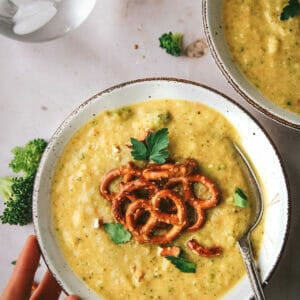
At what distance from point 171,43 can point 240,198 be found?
76cm

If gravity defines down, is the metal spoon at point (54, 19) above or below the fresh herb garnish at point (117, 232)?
above

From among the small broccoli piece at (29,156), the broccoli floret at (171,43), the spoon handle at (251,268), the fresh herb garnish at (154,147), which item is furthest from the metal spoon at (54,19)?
A: the spoon handle at (251,268)

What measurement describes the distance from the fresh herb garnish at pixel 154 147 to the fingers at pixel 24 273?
0.64 meters

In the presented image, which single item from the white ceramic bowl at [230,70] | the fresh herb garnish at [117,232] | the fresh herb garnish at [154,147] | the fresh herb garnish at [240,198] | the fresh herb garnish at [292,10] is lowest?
the fresh herb garnish at [117,232]

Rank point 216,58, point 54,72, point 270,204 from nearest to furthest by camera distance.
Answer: point 216,58, point 270,204, point 54,72

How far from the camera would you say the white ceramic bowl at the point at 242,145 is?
95.0 inches

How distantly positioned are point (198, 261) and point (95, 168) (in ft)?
1.96

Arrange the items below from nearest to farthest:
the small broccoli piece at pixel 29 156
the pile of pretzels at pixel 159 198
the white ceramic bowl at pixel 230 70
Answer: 1. the white ceramic bowl at pixel 230 70
2. the pile of pretzels at pixel 159 198
3. the small broccoli piece at pixel 29 156

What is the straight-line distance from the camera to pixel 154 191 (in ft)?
8.10

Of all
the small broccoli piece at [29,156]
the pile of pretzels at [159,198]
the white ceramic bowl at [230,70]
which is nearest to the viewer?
the white ceramic bowl at [230,70]

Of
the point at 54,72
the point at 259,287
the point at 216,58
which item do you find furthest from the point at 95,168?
the point at 259,287

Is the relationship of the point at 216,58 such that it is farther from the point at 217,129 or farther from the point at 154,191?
the point at 154,191

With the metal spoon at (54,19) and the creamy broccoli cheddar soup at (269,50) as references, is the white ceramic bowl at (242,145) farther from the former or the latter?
the metal spoon at (54,19)

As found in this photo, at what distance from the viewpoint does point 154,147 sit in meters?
2.42
